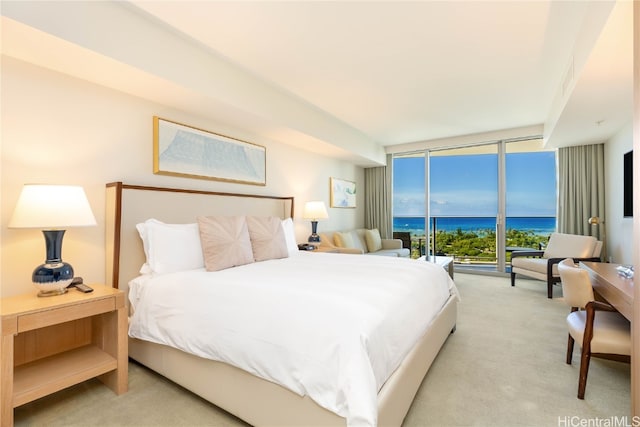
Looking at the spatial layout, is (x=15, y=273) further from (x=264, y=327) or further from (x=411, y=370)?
(x=411, y=370)

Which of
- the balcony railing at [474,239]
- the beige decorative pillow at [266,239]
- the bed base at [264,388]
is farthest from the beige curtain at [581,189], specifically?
the beige decorative pillow at [266,239]

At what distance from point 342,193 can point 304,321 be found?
14.8ft

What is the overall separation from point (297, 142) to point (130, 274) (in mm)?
2676

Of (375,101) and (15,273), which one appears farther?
(375,101)

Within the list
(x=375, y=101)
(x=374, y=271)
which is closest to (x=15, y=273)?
(x=374, y=271)

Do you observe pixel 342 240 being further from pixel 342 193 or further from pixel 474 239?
pixel 474 239

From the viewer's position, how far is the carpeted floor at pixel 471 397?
166 centimetres

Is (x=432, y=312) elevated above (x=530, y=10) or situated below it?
below

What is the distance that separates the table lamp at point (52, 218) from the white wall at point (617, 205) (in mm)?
5272

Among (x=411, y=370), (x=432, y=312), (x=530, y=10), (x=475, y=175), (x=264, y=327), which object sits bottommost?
(x=411, y=370)

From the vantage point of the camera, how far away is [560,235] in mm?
4488

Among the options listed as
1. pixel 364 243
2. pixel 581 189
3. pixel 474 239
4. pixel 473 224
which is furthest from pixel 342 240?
pixel 581 189

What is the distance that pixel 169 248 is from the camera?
236 cm

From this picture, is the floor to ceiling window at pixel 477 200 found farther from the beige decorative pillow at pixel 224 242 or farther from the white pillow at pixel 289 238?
the beige decorative pillow at pixel 224 242
